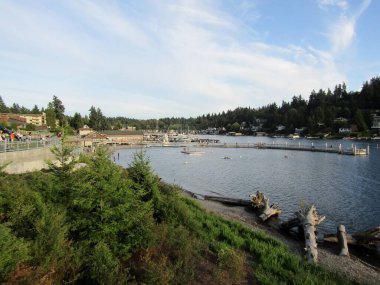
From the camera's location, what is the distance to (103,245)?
30.8 ft

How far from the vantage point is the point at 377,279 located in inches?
560

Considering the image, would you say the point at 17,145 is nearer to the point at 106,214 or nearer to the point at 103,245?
the point at 106,214

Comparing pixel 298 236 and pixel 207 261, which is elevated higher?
pixel 207 261

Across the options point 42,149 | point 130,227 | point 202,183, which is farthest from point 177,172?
Answer: point 130,227

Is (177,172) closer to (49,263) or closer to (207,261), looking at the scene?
(207,261)

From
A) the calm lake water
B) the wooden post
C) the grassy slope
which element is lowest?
the calm lake water

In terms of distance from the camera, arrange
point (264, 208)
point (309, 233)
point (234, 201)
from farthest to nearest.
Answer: point (234, 201), point (264, 208), point (309, 233)

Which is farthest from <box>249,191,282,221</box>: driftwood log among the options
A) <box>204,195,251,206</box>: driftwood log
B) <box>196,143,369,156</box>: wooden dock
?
<box>196,143,369,156</box>: wooden dock

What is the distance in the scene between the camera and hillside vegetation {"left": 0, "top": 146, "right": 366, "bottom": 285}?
27.2 ft

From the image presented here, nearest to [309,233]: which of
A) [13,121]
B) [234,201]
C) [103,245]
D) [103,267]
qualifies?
[103,245]

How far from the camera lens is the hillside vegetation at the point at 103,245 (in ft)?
27.2

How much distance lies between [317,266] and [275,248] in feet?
6.97

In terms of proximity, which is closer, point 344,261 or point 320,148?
point 344,261

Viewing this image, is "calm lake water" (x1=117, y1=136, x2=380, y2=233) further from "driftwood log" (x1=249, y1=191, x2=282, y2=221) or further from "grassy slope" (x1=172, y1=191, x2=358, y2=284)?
"grassy slope" (x1=172, y1=191, x2=358, y2=284)
